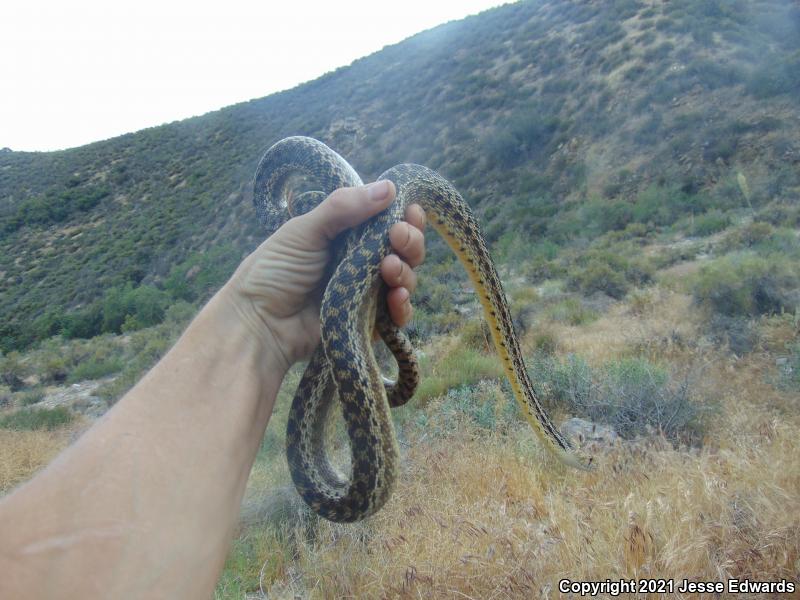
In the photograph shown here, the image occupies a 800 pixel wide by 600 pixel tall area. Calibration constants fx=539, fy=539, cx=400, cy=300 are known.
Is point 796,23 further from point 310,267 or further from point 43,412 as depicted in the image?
point 43,412

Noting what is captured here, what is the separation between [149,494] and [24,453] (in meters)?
9.15

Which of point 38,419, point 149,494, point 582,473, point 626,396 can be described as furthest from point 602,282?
point 38,419

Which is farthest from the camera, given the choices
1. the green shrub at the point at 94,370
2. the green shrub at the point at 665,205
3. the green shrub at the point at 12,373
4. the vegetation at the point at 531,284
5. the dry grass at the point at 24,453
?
the green shrub at the point at 12,373

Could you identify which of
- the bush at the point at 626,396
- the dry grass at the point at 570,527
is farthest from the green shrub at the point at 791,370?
the dry grass at the point at 570,527

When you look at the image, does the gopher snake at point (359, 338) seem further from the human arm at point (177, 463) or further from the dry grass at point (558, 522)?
the dry grass at point (558, 522)

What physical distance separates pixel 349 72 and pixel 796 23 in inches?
1207

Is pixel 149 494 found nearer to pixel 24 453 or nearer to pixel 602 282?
pixel 24 453

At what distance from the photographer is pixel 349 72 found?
144 ft

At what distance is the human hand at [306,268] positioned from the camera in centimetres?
279

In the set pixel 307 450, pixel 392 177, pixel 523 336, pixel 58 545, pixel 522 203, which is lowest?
pixel 522 203

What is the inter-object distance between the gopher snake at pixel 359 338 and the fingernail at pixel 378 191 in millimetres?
139

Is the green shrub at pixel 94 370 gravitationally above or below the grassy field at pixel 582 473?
below

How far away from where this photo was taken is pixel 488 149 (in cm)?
2744

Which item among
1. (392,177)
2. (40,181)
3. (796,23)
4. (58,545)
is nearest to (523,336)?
(392,177)
